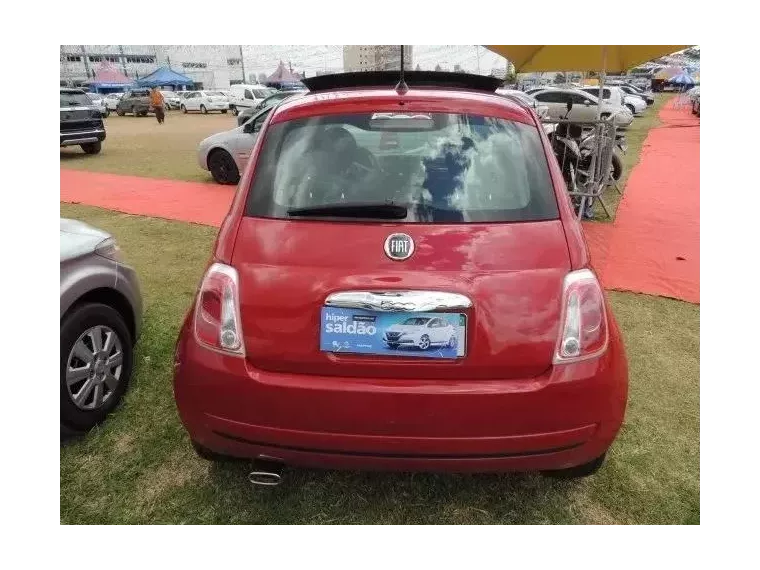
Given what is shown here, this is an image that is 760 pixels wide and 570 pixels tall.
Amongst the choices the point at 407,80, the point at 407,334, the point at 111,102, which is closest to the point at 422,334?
the point at 407,334

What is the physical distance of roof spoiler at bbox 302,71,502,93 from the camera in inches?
110

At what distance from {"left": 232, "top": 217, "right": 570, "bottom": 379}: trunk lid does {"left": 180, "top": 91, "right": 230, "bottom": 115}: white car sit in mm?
34633

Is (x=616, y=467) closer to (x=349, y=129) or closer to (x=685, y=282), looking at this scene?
(x=349, y=129)

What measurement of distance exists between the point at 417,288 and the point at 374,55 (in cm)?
188

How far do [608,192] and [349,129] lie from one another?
8.17 metres

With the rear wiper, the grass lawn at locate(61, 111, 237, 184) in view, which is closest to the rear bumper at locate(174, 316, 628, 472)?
the rear wiper

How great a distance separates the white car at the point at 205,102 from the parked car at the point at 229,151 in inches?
1006

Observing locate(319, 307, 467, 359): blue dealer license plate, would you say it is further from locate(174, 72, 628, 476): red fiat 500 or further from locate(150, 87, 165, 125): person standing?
locate(150, 87, 165, 125): person standing

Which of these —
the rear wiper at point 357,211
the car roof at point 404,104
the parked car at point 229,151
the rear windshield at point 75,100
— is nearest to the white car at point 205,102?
the rear windshield at point 75,100

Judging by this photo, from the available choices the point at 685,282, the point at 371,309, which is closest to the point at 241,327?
the point at 371,309

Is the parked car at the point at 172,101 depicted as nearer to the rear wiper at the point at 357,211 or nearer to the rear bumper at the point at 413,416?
the rear wiper at the point at 357,211

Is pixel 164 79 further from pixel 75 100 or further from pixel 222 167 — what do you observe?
pixel 222 167

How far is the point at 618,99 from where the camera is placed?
22516mm
